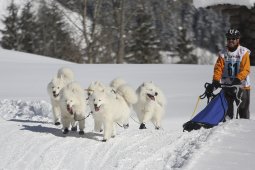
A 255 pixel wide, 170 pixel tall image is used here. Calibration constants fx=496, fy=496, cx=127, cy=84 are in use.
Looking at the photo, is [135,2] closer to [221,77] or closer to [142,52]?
[221,77]

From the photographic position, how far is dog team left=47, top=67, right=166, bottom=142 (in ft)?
23.6

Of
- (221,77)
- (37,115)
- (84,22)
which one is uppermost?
(84,22)

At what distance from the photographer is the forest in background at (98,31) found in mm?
26781

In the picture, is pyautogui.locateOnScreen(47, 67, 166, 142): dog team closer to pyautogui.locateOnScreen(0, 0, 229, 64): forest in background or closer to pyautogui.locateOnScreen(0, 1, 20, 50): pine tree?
pyautogui.locateOnScreen(0, 0, 229, 64): forest in background

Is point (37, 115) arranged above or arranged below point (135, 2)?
below

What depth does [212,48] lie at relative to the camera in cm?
9469

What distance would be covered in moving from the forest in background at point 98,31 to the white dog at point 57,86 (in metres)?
9.62

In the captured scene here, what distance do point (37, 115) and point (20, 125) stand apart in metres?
2.31

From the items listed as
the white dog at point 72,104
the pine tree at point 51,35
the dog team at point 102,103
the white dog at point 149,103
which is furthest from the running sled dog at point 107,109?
the pine tree at point 51,35

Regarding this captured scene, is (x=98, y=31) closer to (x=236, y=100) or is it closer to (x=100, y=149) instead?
(x=236, y=100)

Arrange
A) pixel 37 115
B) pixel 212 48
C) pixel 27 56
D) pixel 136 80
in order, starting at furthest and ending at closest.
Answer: pixel 212 48 < pixel 27 56 < pixel 136 80 < pixel 37 115

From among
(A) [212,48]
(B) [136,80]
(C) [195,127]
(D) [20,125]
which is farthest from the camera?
(A) [212,48]

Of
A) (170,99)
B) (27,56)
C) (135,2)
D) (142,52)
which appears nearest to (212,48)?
(142,52)

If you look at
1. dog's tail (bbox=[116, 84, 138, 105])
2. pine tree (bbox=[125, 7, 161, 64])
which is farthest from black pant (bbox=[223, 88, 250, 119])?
pine tree (bbox=[125, 7, 161, 64])
